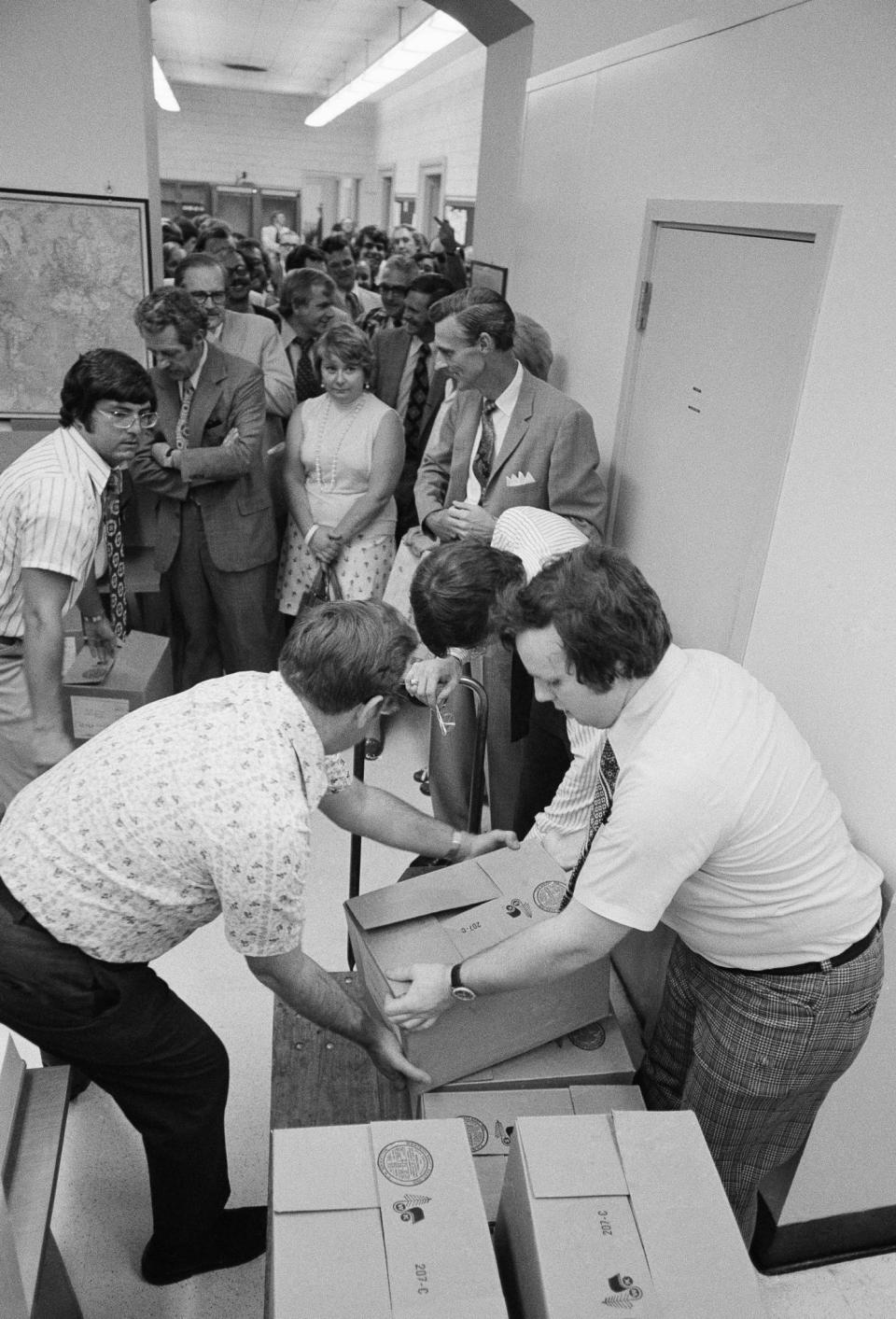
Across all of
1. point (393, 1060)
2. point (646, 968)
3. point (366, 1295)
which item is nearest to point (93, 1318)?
point (393, 1060)

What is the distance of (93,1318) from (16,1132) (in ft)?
1.64

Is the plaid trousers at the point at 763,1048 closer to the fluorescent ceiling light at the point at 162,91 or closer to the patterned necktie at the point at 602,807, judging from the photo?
the patterned necktie at the point at 602,807

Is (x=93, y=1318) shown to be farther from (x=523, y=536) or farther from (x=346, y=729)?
(x=523, y=536)

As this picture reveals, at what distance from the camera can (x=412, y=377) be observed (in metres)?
4.09

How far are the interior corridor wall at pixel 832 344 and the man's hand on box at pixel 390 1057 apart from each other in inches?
35.4

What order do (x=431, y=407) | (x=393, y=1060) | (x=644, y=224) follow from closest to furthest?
(x=393, y=1060) → (x=644, y=224) → (x=431, y=407)

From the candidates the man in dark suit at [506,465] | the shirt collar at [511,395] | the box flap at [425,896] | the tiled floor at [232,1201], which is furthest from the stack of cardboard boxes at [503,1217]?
the shirt collar at [511,395]

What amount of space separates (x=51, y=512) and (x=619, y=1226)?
6.51ft

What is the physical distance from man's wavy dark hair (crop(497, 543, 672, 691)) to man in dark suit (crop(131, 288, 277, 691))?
216 cm

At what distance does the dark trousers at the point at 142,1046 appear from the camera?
153cm

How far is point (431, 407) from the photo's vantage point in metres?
3.98

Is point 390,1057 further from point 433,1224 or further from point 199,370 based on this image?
point 199,370

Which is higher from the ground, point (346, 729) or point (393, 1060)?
point (346, 729)

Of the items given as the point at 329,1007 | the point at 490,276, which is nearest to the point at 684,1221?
the point at 329,1007
